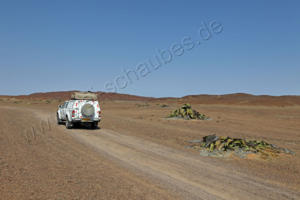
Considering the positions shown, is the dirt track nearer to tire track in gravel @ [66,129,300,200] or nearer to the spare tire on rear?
tire track in gravel @ [66,129,300,200]

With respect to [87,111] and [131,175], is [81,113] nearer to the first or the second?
[87,111]

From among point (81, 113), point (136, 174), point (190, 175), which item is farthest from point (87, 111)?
point (190, 175)

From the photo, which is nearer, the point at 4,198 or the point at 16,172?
the point at 4,198

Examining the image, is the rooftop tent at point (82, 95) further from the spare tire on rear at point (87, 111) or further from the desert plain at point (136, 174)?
the desert plain at point (136, 174)

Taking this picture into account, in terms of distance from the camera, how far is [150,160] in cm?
959

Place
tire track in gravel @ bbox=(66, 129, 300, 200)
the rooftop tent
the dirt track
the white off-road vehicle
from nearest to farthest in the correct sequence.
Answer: the dirt track
tire track in gravel @ bbox=(66, 129, 300, 200)
the white off-road vehicle
the rooftop tent

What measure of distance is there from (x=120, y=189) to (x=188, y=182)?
68.0 inches

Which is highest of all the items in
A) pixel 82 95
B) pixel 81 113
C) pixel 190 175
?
pixel 82 95

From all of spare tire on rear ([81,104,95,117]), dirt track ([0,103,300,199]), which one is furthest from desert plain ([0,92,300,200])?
spare tire on rear ([81,104,95,117])

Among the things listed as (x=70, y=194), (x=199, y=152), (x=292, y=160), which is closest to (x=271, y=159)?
(x=292, y=160)

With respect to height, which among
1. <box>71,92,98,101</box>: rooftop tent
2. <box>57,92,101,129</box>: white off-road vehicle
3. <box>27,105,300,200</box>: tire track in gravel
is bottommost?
<box>27,105,300,200</box>: tire track in gravel

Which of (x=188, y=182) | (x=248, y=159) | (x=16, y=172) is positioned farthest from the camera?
(x=248, y=159)

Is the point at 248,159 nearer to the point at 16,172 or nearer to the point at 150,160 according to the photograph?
the point at 150,160

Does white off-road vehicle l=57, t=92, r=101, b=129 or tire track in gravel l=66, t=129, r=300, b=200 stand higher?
white off-road vehicle l=57, t=92, r=101, b=129
